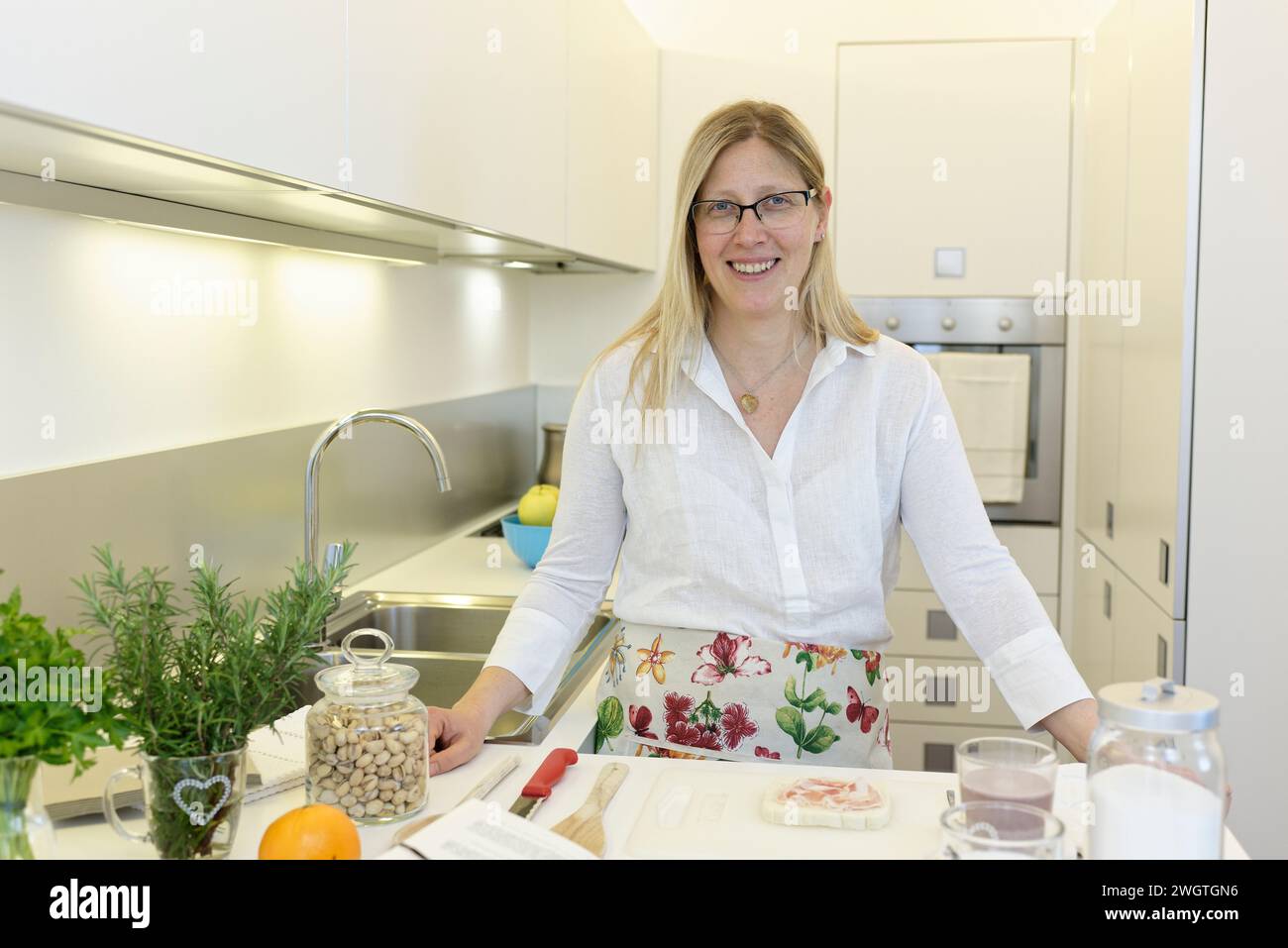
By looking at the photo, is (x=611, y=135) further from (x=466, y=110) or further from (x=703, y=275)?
(x=703, y=275)

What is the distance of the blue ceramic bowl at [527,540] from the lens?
2.34 m

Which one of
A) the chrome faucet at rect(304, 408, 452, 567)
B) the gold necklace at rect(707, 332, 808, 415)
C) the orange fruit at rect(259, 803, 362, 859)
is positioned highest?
the gold necklace at rect(707, 332, 808, 415)

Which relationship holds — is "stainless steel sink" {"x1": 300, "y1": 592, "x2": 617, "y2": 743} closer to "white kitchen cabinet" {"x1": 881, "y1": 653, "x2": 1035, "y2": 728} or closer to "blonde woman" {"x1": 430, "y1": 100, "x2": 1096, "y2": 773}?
"blonde woman" {"x1": 430, "y1": 100, "x2": 1096, "y2": 773}

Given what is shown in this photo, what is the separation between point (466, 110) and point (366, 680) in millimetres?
968

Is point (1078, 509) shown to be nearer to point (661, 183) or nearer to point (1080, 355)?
point (1080, 355)

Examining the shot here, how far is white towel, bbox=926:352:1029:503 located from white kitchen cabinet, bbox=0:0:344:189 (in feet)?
7.02

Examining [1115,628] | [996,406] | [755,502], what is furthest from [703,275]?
[996,406]

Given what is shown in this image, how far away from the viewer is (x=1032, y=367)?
3.13 m

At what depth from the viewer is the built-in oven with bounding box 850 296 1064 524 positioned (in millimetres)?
3119

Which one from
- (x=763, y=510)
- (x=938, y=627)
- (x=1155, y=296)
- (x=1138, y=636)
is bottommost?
(x=938, y=627)

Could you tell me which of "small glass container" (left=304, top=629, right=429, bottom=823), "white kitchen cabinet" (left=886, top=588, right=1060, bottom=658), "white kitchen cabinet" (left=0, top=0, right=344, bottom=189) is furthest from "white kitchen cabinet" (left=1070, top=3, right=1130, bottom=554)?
"small glass container" (left=304, top=629, right=429, bottom=823)

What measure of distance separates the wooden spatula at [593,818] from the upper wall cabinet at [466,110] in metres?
0.68

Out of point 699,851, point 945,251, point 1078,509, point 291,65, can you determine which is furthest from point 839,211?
point 699,851
